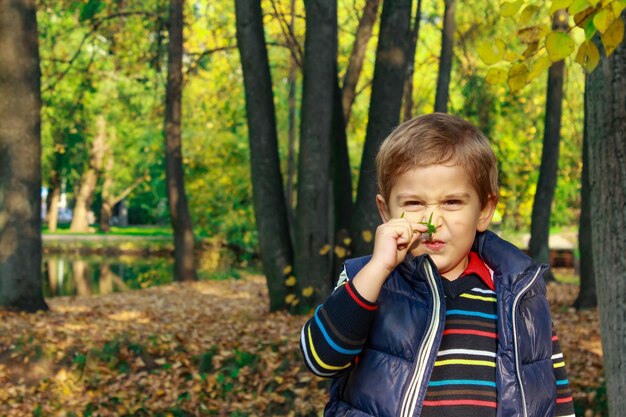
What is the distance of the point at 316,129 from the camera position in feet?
30.5

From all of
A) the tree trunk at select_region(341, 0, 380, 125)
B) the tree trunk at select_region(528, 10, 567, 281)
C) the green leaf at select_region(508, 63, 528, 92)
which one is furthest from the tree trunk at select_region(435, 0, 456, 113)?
the green leaf at select_region(508, 63, 528, 92)

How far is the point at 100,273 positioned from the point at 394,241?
24.5 metres

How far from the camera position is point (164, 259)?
32.0 metres

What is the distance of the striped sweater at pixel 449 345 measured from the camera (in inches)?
89.4

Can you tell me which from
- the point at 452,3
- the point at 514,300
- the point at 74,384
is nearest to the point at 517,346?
the point at 514,300

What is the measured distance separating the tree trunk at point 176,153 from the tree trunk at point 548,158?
275 inches

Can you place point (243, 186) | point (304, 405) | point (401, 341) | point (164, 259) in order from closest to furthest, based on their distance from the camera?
point (401, 341) < point (304, 405) < point (243, 186) < point (164, 259)

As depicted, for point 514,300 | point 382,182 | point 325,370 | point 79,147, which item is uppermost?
point 79,147

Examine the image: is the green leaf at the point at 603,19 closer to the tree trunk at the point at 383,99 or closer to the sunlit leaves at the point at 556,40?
the sunlit leaves at the point at 556,40

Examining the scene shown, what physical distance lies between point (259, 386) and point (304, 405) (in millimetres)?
573

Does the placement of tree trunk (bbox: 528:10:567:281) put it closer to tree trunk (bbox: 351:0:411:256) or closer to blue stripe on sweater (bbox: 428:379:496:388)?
tree trunk (bbox: 351:0:411:256)

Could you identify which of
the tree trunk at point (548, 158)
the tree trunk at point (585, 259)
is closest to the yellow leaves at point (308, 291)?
the tree trunk at point (585, 259)

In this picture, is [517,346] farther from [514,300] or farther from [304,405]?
[304,405]

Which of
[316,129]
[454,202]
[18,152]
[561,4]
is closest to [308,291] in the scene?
[316,129]
